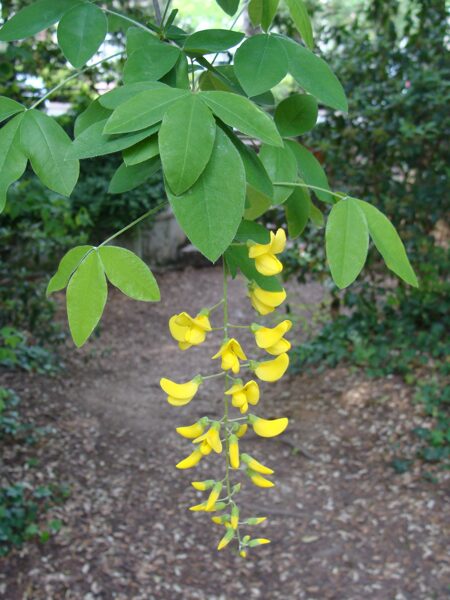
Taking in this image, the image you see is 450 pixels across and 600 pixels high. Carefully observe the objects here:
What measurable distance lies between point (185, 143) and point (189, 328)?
23 centimetres

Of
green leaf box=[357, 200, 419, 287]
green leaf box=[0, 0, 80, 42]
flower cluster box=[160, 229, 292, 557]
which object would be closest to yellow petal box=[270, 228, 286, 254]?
flower cluster box=[160, 229, 292, 557]

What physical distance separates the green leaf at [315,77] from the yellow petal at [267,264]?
0.68ft

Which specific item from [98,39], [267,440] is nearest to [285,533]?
[267,440]

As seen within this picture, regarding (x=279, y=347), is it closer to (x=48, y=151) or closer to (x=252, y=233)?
(x=252, y=233)

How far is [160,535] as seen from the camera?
11.0 ft

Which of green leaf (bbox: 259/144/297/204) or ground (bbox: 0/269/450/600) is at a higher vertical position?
green leaf (bbox: 259/144/297/204)

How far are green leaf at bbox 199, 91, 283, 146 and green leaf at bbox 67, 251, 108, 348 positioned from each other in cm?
21

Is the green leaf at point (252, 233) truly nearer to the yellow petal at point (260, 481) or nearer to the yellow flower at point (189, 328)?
the yellow flower at point (189, 328)

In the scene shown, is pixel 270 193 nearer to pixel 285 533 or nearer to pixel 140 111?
pixel 140 111

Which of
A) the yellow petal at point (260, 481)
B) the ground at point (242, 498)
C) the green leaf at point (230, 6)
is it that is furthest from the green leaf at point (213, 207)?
the ground at point (242, 498)

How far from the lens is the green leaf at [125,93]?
82 cm

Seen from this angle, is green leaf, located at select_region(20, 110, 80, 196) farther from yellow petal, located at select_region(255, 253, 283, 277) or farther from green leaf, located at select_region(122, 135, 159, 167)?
yellow petal, located at select_region(255, 253, 283, 277)

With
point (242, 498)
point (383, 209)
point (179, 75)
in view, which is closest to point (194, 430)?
point (179, 75)

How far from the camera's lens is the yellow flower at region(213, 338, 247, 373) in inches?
32.6
